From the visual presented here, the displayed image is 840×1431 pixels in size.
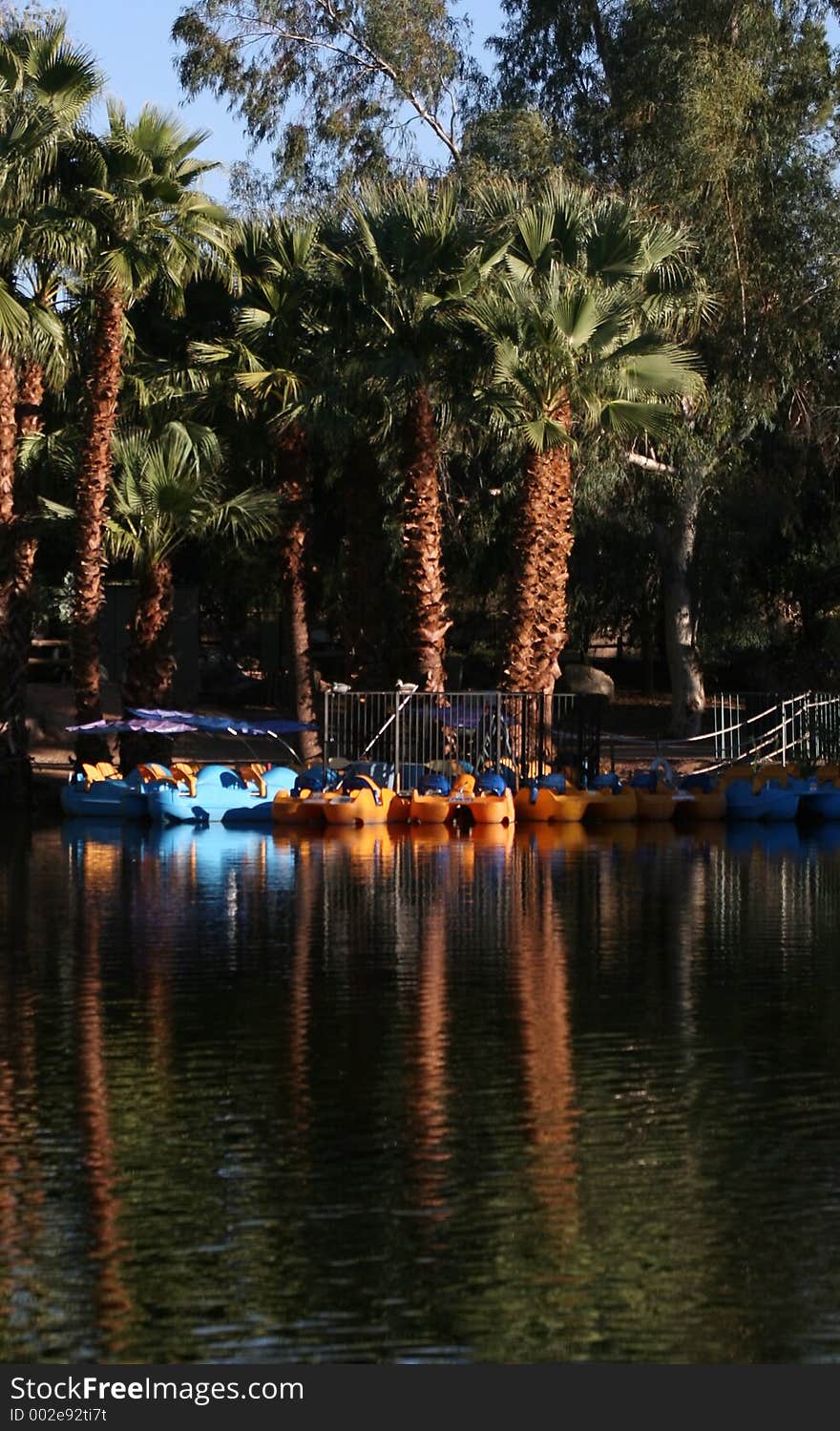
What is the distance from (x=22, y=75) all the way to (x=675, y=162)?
47.2 ft

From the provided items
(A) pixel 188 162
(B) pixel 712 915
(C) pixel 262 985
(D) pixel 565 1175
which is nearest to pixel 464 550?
(A) pixel 188 162

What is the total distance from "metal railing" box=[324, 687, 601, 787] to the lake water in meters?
13.3

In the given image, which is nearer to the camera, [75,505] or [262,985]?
[262,985]

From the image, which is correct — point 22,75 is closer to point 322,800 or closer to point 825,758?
point 322,800

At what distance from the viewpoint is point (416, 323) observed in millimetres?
37094

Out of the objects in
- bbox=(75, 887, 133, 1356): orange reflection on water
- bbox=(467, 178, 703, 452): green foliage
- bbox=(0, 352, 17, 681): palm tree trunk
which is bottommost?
bbox=(75, 887, 133, 1356): orange reflection on water

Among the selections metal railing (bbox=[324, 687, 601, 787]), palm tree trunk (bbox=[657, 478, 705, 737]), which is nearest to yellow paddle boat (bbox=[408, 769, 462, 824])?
metal railing (bbox=[324, 687, 601, 787])

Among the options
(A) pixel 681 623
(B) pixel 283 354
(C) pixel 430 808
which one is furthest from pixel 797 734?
(B) pixel 283 354

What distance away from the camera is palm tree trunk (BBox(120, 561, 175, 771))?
125 feet

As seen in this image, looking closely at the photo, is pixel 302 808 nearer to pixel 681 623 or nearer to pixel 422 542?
pixel 422 542

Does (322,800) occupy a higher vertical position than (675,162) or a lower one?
lower

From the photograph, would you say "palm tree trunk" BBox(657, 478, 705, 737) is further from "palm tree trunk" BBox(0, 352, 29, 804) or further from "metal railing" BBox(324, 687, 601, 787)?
"palm tree trunk" BBox(0, 352, 29, 804)

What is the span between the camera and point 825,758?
4053 centimetres

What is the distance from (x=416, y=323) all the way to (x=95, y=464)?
19.9 feet
